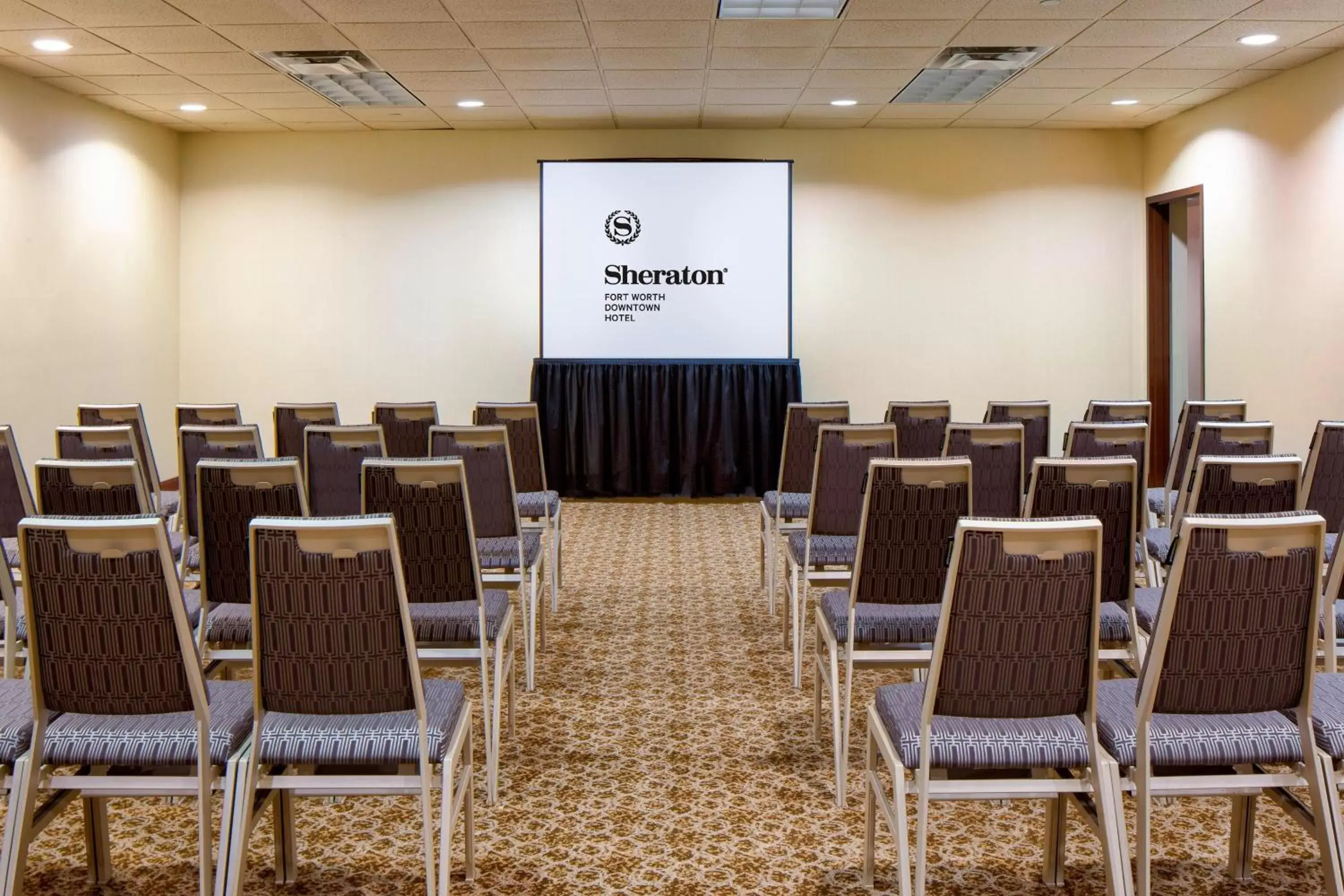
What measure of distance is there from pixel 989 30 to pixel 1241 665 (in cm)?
539

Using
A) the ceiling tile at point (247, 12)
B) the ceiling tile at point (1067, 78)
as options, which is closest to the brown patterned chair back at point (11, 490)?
the ceiling tile at point (247, 12)

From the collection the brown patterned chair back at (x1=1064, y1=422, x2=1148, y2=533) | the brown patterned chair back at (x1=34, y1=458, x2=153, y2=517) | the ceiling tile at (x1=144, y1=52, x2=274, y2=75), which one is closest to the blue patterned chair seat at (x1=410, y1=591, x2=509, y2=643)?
the brown patterned chair back at (x1=34, y1=458, x2=153, y2=517)

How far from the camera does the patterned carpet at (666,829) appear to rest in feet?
9.48

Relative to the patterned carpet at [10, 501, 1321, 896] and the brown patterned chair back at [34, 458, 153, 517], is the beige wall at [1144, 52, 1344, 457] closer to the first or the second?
the patterned carpet at [10, 501, 1321, 896]

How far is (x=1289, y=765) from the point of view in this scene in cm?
258

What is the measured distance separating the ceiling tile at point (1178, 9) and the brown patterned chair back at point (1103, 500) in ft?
13.0

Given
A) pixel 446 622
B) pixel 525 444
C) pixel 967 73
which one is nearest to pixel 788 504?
pixel 525 444

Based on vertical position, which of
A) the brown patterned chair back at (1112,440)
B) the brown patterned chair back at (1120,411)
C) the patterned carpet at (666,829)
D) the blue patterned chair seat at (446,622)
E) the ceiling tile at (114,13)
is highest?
the ceiling tile at (114,13)

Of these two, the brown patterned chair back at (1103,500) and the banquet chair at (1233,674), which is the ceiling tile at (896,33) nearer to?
the brown patterned chair back at (1103,500)

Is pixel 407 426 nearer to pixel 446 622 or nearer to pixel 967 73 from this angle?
pixel 446 622

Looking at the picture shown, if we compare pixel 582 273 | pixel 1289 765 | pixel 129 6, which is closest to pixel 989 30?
pixel 582 273

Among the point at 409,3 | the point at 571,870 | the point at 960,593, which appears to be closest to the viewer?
the point at 960,593

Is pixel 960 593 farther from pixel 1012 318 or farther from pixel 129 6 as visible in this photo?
pixel 1012 318

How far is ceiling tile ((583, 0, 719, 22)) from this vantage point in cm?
625
